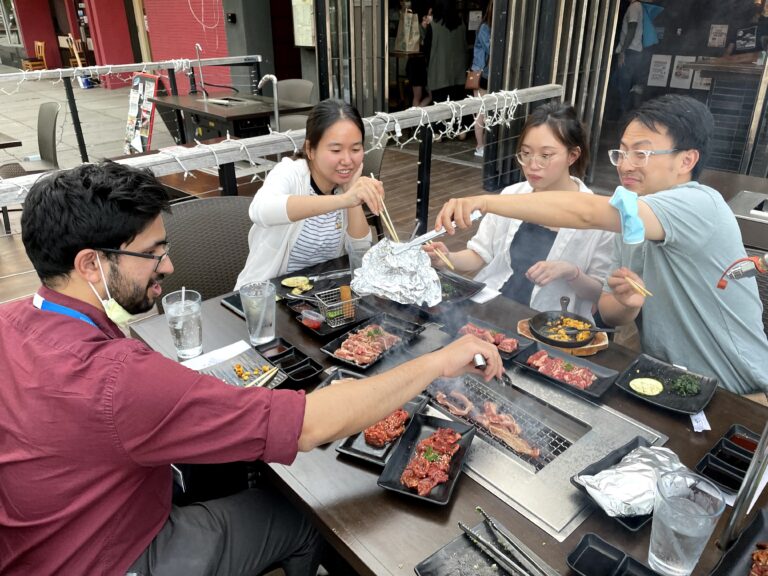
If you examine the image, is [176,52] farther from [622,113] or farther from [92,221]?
[92,221]

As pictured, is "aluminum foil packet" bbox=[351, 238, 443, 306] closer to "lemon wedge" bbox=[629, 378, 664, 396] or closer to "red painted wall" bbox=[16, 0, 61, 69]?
"lemon wedge" bbox=[629, 378, 664, 396]

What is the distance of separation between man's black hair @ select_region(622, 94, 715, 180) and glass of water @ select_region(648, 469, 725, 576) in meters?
1.32

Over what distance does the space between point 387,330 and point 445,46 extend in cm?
770

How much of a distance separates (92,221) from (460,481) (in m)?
1.16

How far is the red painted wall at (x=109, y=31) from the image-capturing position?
13434 mm

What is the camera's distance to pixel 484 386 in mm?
1815

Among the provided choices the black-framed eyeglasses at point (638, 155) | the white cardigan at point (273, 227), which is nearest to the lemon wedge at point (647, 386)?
the black-framed eyeglasses at point (638, 155)

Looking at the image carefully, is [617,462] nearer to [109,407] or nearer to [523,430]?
[523,430]

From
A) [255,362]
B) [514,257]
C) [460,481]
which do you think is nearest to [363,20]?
[514,257]

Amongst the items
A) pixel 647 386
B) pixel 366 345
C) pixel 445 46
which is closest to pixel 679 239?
pixel 647 386

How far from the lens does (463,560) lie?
1194mm

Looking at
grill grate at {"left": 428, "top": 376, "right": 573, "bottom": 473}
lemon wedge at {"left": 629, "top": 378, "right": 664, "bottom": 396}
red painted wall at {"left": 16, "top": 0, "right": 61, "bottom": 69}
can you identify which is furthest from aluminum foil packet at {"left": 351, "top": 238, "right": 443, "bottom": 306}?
red painted wall at {"left": 16, "top": 0, "right": 61, "bottom": 69}

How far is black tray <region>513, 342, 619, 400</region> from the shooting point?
169cm

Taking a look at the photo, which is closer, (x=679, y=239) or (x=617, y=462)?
(x=617, y=462)
